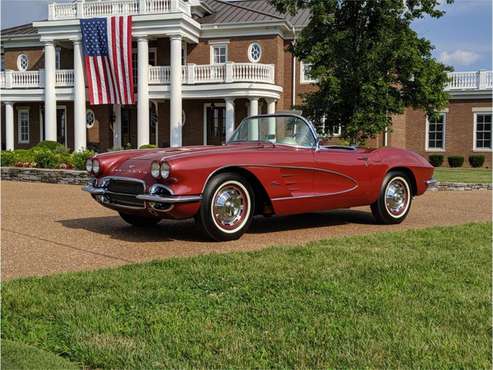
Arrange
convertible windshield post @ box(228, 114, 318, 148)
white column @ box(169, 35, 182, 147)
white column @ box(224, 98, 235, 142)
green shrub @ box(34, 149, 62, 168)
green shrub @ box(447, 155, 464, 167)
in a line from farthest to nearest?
green shrub @ box(447, 155, 464, 167) < white column @ box(169, 35, 182, 147) < white column @ box(224, 98, 235, 142) < green shrub @ box(34, 149, 62, 168) < convertible windshield post @ box(228, 114, 318, 148)

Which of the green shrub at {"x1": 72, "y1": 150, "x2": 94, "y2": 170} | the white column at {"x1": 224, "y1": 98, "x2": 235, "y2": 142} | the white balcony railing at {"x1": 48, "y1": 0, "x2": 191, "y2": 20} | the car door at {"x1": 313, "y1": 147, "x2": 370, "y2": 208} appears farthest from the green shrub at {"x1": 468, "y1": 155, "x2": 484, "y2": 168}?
the car door at {"x1": 313, "y1": 147, "x2": 370, "y2": 208}

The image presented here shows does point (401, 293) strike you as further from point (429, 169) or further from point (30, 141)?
point (30, 141)

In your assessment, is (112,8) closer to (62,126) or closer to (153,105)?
(153,105)

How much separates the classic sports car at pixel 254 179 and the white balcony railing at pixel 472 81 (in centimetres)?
2198

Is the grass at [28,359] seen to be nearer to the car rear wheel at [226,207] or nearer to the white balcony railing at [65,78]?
the car rear wheel at [226,207]

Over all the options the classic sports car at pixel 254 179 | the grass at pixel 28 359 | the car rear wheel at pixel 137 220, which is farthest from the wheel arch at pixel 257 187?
the grass at pixel 28 359

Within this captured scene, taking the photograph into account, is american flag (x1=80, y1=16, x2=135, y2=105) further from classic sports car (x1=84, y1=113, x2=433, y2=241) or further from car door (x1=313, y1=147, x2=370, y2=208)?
car door (x1=313, y1=147, x2=370, y2=208)

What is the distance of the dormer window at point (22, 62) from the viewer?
99.3 ft

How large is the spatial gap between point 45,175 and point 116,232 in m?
9.50

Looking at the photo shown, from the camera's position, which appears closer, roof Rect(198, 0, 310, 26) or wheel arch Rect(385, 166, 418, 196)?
wheel arch Rect(385, 166, 418, 196)

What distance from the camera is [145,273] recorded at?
439 cm

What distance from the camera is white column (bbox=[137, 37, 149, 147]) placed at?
24.2 m

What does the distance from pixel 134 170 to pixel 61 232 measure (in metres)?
1.32

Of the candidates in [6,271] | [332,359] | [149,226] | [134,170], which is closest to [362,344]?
[332,359]
